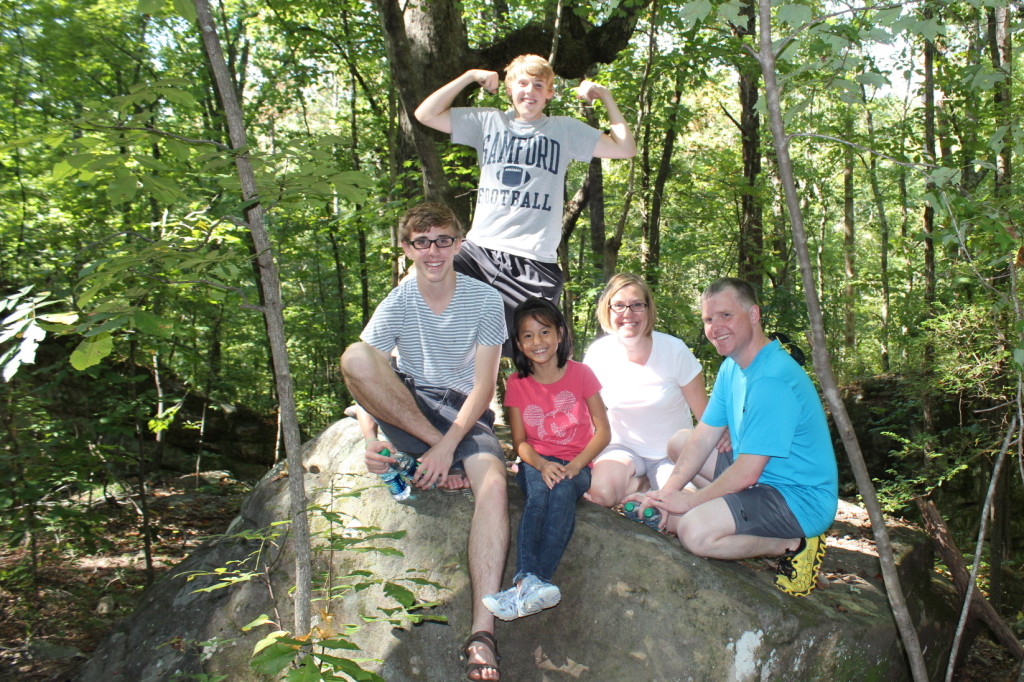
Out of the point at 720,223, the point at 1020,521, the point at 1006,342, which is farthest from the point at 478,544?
the point at 720,223

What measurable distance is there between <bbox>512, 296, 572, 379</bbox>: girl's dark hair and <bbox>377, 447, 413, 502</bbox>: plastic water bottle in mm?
827

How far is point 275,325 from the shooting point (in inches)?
88.4

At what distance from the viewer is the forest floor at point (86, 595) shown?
15.3 feet

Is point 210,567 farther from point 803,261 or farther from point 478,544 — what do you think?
point 803,261

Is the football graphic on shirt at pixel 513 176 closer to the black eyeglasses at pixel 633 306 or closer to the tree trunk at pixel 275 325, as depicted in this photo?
the black eyeglasses at pixel 633 306

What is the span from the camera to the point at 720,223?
15805mm

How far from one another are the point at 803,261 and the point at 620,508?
81.0 inches

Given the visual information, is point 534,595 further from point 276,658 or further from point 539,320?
point 539,320

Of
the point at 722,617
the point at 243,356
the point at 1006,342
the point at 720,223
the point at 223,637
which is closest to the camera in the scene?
the point at 722,617

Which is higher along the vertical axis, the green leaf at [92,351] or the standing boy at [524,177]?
the standing boy at [524,177]

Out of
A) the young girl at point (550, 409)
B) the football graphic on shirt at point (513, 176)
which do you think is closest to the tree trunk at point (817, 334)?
the young girl at point (550, 409)

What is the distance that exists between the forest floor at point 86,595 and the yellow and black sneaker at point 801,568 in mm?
1186

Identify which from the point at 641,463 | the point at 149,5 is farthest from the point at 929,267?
the point at 149,5

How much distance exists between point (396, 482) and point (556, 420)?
893 millimetres
